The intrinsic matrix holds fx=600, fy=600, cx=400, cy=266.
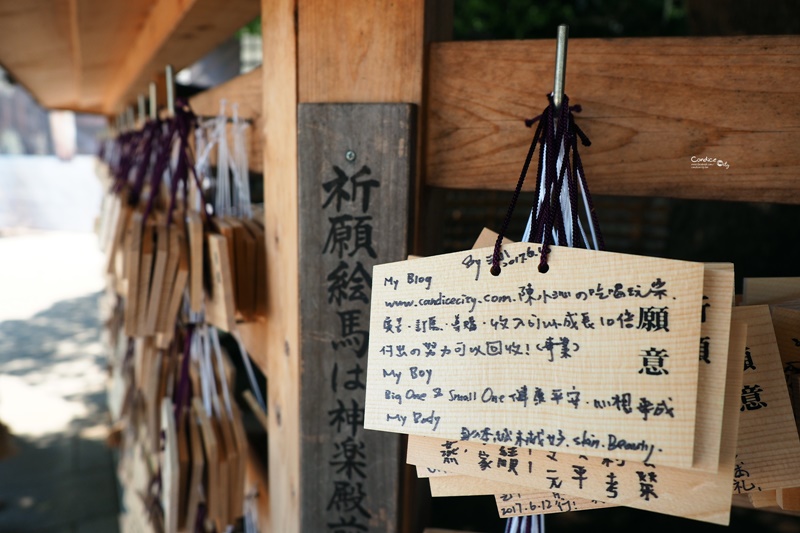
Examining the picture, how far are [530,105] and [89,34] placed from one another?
2.03 m

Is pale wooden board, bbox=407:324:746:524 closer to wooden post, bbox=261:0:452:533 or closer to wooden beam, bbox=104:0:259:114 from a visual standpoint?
wooden post, bbox=261:0:452:533

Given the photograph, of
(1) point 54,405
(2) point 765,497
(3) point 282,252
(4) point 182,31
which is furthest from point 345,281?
(1) point 54,405

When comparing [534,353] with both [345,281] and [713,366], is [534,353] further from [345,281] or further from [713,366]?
[345,281]

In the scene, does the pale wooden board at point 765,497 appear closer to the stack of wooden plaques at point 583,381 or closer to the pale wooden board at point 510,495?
the stack of wooden plaques at point 583,381

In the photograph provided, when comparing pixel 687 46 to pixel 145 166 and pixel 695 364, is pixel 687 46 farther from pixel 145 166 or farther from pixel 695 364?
pixel 145 166

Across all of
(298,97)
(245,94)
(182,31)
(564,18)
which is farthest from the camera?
(564,18)

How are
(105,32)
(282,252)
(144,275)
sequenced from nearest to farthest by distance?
(282,252) → (144,275) → (105,32)

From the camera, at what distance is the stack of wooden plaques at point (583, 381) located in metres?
0.51

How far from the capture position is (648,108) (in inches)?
27.2

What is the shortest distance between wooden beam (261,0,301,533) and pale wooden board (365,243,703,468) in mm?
346

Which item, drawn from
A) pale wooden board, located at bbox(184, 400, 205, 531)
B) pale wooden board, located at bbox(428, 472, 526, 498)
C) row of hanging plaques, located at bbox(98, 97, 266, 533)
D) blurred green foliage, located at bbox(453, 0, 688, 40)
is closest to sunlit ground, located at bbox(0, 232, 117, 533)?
row of hanging plaques, located at bbox(98, 97, 266, 533)

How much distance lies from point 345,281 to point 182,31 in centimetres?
111

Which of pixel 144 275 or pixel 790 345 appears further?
pixel 144 275

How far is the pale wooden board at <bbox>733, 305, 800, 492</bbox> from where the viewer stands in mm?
588
